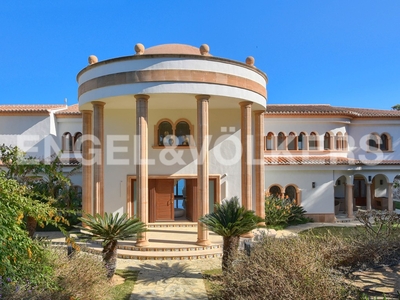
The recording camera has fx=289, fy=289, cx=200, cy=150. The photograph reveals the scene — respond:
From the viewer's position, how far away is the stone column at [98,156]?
518 inches

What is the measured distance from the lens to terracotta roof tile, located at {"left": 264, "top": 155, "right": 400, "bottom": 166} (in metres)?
18.3

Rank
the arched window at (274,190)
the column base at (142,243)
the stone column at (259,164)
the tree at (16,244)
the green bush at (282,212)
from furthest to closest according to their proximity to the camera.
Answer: the arched window at (274,190) → the green bush at (282,212) → the stone column at (259,164) → the column base at (142,243) → the tree at (16,244)

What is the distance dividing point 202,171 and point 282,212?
7.34 metres

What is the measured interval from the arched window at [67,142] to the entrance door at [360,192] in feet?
73.6

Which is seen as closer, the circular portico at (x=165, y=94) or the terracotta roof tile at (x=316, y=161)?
the circular portico at (x=165, y=94)

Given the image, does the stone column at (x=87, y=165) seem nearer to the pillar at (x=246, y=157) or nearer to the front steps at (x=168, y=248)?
the front steps at (x=168, y=248)

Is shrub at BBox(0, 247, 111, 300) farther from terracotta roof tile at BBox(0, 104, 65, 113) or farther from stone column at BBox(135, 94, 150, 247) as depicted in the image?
terracotta roof tile at BBox(0, 104, 65, 113)

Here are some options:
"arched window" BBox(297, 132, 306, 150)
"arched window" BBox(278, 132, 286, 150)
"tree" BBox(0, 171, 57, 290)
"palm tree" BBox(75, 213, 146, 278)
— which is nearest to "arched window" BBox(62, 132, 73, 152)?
"palm tree" BBox(75, 213, 146, 278)

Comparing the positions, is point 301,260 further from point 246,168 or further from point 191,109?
point 191,109

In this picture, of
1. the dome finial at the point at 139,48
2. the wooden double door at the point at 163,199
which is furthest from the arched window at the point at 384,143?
the dome finial at the point at 139,48

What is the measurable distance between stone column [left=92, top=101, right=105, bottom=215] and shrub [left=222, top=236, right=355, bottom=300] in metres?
8.20

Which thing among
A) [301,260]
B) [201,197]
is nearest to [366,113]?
[201,197]

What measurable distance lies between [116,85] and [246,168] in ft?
21.8

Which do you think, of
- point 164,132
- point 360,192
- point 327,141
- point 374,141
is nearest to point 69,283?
point 164,132
